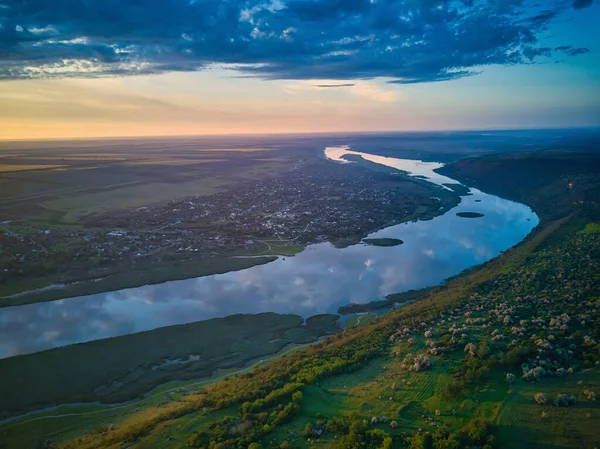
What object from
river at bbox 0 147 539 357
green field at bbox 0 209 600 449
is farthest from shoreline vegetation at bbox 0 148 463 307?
green field at bbox 0 209 600 449

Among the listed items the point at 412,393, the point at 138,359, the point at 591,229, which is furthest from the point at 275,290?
the point at 591,229

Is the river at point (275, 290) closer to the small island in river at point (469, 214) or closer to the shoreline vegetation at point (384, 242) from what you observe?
the shoreline vegetation at point (384, 242)

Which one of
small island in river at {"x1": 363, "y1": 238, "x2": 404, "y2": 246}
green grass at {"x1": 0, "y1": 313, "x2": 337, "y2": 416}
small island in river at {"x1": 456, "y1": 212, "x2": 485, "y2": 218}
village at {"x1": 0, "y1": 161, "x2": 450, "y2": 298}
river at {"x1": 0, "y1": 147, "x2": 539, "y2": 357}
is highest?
village at {"x1": 0, "y1": 161, "x2": 450, "y2": 298}

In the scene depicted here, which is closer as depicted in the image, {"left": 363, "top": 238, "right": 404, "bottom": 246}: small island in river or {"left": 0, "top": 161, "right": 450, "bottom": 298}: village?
{"left": 0, "top": 161, "right": 450, "bottom": 298}: village

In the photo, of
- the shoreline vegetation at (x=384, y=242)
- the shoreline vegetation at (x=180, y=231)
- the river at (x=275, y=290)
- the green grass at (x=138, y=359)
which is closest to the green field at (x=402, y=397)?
the green grass at (x=138, y=359)

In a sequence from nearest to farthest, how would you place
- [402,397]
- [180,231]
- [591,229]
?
[402,397] → [591,229] → [180,231]

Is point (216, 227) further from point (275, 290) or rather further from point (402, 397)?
point (402, 397)

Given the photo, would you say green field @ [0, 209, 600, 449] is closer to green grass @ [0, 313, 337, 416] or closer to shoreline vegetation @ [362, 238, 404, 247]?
green grass @ [0, 313, 337, 416]

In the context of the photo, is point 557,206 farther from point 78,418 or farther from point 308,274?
point 78,418

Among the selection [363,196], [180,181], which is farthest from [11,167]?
[363,196]
